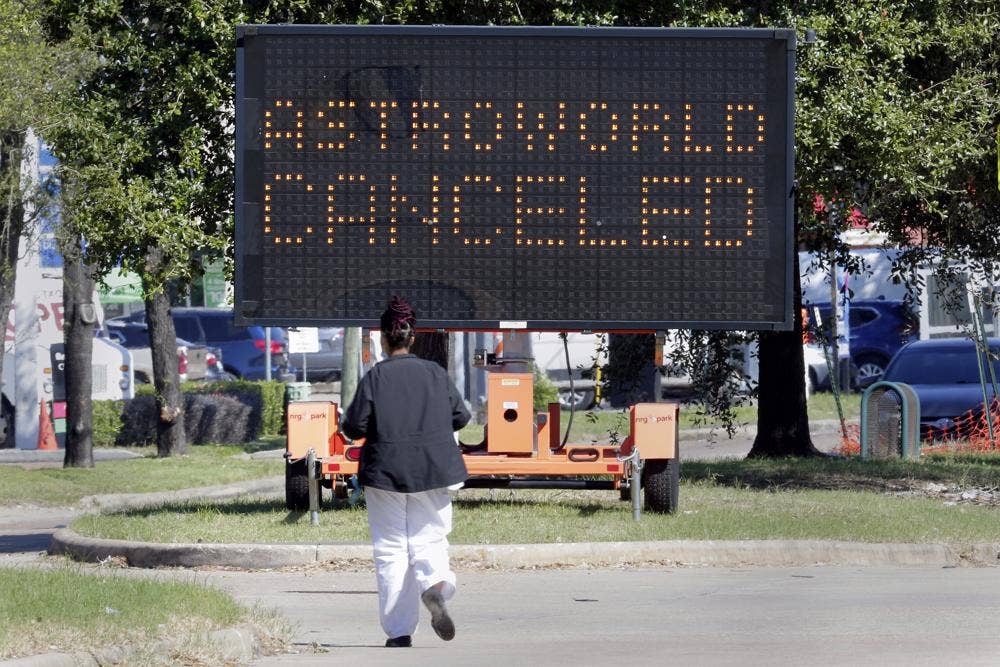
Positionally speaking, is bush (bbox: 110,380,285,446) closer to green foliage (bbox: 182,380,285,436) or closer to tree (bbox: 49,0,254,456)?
green foliage (bbox: 182,380,285,436)

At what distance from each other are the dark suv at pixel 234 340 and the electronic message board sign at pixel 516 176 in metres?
26.7

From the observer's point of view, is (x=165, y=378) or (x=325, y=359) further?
(x=325, y=359)

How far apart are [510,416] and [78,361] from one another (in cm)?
970

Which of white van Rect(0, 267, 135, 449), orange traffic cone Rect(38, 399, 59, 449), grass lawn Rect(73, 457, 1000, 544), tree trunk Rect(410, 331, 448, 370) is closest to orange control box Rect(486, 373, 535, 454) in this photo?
grass lawn Rect(73, 457, 1000, 544)

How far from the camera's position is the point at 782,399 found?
18844 mm

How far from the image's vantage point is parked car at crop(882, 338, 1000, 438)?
A: 24109 millimetres

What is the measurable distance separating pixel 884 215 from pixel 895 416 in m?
4.15

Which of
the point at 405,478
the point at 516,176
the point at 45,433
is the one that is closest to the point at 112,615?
the point at 405,478

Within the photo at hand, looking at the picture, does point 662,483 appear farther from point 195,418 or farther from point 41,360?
point 41,360

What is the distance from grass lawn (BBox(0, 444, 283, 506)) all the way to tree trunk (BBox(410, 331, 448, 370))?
5083 millimetres

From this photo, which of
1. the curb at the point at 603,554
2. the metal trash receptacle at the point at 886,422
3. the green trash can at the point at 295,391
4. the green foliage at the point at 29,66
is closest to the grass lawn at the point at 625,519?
the curb at the point at 603,554

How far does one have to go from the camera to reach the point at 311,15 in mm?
14352

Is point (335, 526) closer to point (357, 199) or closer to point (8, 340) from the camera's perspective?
point (357, 199)

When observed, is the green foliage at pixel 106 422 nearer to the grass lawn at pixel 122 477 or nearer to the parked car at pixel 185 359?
the grass lawn at pixel 122 477
